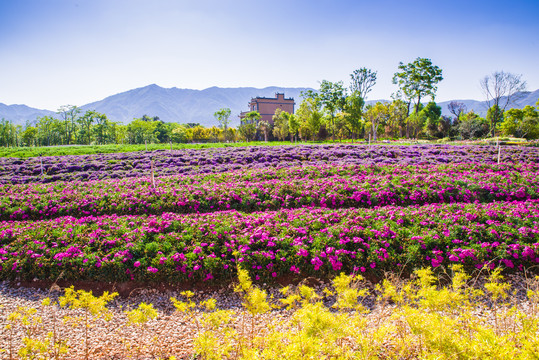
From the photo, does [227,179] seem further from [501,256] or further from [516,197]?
[516,197]

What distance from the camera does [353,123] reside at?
48281 mm

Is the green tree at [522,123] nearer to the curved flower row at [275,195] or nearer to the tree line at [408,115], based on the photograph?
the tree line at [408,115]

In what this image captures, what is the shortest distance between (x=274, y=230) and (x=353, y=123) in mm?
44721

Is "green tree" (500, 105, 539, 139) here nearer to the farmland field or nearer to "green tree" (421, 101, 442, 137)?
"green tree" (421, 101, 442, 137)

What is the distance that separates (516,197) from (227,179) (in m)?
11.1

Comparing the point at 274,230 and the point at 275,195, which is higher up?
the point at 275,195

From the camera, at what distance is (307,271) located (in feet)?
20.9

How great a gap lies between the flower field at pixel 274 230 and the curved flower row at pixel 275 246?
25mm

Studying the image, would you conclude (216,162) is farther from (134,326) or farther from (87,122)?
(87,122)

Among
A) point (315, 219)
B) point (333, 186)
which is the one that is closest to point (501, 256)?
point (315, 219)

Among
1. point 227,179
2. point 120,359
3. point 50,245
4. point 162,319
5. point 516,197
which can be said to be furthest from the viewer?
point 227,179

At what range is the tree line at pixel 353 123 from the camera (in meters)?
49.8

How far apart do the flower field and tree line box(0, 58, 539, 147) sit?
110 ft

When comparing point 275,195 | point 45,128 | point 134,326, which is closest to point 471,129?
point 275,195
